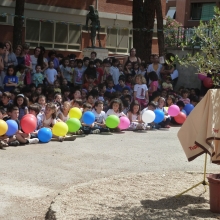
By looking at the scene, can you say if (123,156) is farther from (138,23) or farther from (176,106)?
(138,23)

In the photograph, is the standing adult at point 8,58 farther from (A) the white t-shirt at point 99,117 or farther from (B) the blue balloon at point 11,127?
(B) the blue balloon at point 11,127

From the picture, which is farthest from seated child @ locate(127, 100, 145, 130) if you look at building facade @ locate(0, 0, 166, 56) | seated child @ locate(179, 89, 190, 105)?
building facade @ locate(0, 0, 166, 56)

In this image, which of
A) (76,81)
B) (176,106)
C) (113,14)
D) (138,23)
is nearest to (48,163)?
(176,106)

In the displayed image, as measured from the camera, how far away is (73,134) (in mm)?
13086

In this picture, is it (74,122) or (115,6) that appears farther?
(115,6)

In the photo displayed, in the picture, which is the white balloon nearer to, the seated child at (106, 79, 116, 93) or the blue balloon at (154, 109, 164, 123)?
the blue balloon at (154, 109, 164, 123)

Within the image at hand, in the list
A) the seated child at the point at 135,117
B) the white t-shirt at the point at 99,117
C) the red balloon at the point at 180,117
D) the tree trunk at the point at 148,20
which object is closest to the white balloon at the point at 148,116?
the seated child at the point at 135,117

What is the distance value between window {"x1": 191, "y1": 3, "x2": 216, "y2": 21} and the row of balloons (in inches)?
1292

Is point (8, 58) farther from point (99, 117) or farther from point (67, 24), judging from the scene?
point (67, 24)

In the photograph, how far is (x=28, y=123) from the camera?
11.3 metres

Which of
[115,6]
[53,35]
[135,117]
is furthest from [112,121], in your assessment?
[115,6]

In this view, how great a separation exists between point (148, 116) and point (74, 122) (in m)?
2.52

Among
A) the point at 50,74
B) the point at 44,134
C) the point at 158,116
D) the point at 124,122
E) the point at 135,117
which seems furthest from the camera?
the point at 50,74

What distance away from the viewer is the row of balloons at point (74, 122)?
11.1m
